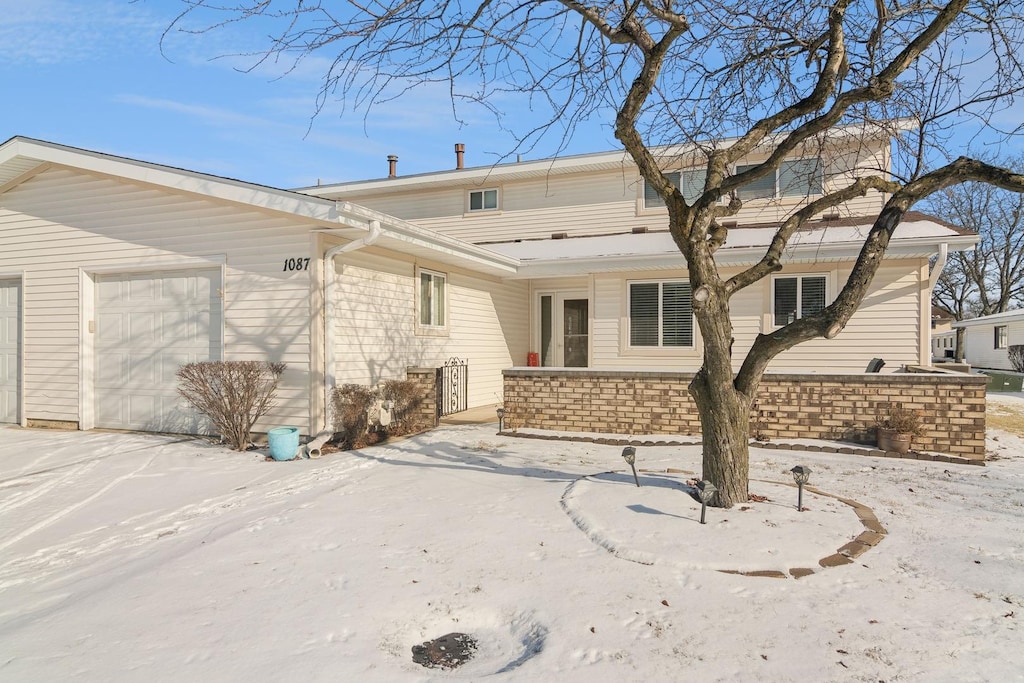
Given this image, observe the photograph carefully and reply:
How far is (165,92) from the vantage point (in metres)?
6.55

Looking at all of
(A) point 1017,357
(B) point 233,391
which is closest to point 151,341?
(B) point 233,391

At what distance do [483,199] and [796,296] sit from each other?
8154mm

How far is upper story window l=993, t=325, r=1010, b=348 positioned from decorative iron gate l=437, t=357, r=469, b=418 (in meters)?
30.7

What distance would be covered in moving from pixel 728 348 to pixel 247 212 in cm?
701

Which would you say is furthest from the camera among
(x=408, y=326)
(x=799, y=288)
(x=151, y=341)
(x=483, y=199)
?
(x=483, y=199)

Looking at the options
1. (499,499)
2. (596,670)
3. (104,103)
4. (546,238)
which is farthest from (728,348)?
(546,238)

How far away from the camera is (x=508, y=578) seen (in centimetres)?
386

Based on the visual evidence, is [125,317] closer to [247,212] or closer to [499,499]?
[247,212]

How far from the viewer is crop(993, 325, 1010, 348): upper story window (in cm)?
2955

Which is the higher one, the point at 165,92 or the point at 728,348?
the point at 165,92

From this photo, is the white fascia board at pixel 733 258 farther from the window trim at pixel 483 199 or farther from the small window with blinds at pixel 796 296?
the window trim at pixel 483 199

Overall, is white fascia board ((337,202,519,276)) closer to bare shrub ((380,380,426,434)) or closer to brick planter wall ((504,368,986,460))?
bare shrub ((380,380,426,434))

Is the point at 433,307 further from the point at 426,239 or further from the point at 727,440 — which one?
the point at 727,440

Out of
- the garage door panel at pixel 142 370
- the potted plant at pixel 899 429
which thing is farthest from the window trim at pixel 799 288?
the garage door panel at pixel 142 370
